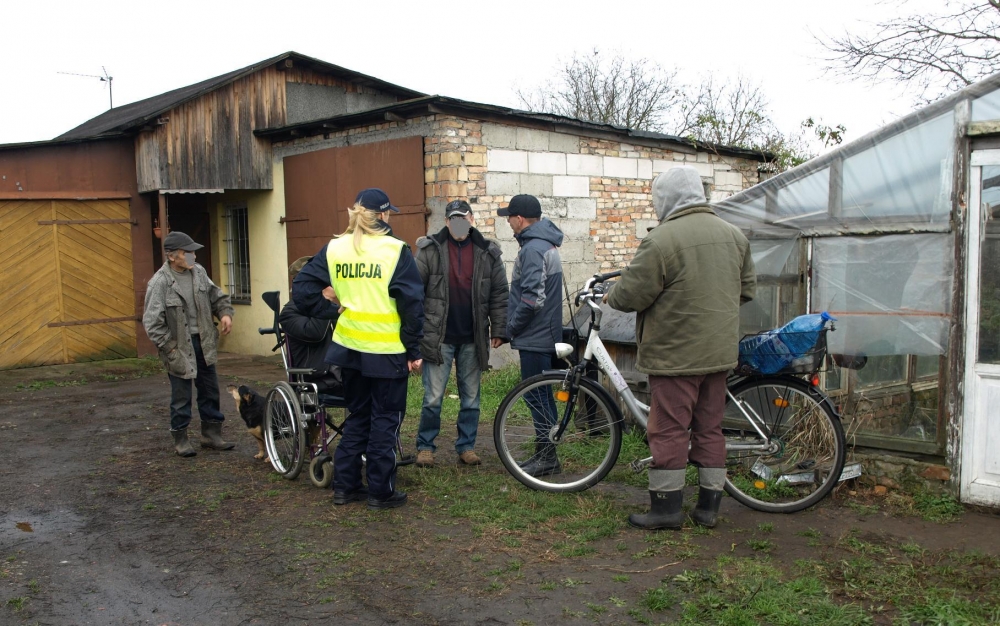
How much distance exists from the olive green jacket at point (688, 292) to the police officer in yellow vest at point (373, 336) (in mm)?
1312

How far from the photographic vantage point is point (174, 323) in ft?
21.1

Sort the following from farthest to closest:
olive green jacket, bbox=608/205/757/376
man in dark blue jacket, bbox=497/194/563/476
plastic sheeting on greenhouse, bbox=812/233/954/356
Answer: man in dark blue jacket, bbox=497/194/563/476 → plastic sheeting on greenhouse, bbox=812/233/954/356 → olive green jacket, bbox=608/205/757/376

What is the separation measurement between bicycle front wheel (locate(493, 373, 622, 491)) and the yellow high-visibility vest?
888 millimetres

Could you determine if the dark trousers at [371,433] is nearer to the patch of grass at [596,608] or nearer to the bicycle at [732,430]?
the bicycle at [732,430]

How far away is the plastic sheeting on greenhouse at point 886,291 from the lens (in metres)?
5.12

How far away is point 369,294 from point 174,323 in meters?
2.26

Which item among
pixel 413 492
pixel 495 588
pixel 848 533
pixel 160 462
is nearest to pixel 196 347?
pixel 160 462

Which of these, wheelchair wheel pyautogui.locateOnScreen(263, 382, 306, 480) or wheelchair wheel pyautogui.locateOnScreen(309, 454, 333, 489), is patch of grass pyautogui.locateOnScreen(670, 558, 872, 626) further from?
wheelchair wheel pyautogui.locateOnScreen(263, 382, 306, 480)

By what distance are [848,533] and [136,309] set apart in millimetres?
10984

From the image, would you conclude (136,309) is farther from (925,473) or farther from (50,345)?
(925,473)

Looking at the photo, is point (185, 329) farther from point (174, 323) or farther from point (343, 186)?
point (343, 186)

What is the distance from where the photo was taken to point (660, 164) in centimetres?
1225

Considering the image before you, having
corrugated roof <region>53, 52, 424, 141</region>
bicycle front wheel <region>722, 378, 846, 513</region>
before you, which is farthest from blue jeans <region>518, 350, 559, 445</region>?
corrugated roof <region>53, 52, 424, 141</region>

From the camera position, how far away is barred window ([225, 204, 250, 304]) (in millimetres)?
13648
